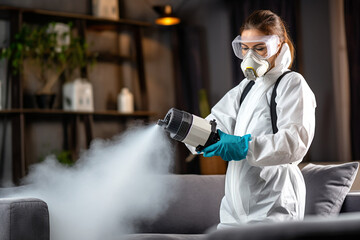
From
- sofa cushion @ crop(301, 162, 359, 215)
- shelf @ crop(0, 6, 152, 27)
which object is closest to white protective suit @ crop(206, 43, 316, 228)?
sofa cushion @ crop(301, 162, 359, 215)

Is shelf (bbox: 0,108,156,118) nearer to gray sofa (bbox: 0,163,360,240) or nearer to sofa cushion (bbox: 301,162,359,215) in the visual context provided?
gray sofa (bbox: 0,163,360,240)

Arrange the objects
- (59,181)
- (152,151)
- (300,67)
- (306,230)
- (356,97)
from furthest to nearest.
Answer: (300,67) < (356,97) < (152,151) < (59,181) < (306,230)

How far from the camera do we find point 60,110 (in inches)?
186

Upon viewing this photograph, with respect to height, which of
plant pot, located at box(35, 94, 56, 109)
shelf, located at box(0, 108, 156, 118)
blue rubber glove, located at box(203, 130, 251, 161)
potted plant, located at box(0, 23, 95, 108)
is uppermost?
potted plant, located at box(0, 23, 95, 108)

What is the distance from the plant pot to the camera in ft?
15.4

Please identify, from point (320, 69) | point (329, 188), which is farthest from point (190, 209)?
point (320, 69)

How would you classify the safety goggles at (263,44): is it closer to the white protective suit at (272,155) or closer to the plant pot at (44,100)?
the white protective suit at (272,155)

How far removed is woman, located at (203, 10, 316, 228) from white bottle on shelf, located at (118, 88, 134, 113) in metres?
3.22

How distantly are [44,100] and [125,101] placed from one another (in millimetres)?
800

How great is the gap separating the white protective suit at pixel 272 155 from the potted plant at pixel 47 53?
3.06 metres

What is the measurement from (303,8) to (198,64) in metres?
1.32

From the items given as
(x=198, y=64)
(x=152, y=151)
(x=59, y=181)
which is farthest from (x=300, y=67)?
(x=59, y=181)

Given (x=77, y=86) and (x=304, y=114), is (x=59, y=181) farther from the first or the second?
(x=77, y=86)

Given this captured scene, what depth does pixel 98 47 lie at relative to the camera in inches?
211
